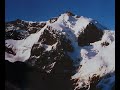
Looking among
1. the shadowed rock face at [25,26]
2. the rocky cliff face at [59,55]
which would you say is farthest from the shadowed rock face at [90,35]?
the shadowed rock face at [25,26]

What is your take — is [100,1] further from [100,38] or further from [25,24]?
[25,24]

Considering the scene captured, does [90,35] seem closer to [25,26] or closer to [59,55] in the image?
[59,55]

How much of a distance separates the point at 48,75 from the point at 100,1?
78 cm

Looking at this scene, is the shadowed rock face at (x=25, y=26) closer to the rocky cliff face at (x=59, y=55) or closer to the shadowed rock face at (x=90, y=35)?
the rocky cliff face at (x=59, y=55)

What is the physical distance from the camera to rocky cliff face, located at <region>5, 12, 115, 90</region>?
125 inches

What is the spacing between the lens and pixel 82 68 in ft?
10.5

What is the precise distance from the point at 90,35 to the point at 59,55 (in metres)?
0.32

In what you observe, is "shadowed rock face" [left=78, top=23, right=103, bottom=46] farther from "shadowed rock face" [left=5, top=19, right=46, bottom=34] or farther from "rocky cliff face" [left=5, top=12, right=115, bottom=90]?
"shadowed rock face" [left=5, top=19, right=46, bottom=34]

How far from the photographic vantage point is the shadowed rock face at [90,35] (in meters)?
3.27

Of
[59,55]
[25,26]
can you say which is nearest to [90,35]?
[59,55]

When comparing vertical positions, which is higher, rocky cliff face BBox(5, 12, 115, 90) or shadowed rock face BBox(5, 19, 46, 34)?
shadowed rock face BBox(5, 19, 46, 34)

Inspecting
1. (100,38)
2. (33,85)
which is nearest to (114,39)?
(100,38)

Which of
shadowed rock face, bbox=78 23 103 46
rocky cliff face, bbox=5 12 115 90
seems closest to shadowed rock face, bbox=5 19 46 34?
rocky cliff face, bbox=5 12 115 90
